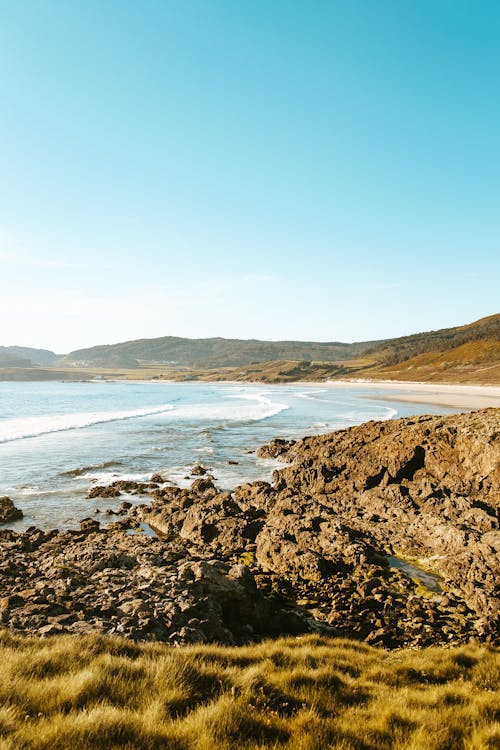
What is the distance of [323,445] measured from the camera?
24969mm

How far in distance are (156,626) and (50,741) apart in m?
3.98

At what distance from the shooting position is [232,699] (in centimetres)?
484

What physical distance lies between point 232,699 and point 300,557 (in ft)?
23.2

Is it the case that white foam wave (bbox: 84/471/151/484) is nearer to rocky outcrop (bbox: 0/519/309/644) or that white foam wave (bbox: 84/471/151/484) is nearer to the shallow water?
rocky outcrop (bbox: 0/519/309/644)

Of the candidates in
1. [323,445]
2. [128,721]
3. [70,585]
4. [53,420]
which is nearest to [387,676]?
[128,721]

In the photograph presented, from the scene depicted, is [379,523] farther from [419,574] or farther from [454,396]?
[454,396]

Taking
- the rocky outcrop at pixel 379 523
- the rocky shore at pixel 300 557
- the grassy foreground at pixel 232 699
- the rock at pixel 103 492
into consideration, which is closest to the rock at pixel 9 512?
the rocky shore at pixel 300 557

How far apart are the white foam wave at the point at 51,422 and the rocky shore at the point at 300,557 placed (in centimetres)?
2312

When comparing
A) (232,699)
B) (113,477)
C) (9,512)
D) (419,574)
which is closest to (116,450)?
(113,477)

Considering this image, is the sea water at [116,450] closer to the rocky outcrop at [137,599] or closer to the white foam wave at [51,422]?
the white foam wave at [51,422]

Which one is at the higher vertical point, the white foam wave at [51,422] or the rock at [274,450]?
the rock at [274,450]

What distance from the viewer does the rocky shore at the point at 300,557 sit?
27.6 feet

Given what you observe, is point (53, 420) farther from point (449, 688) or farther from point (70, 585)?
point (449, 688)

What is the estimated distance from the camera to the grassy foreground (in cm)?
420
